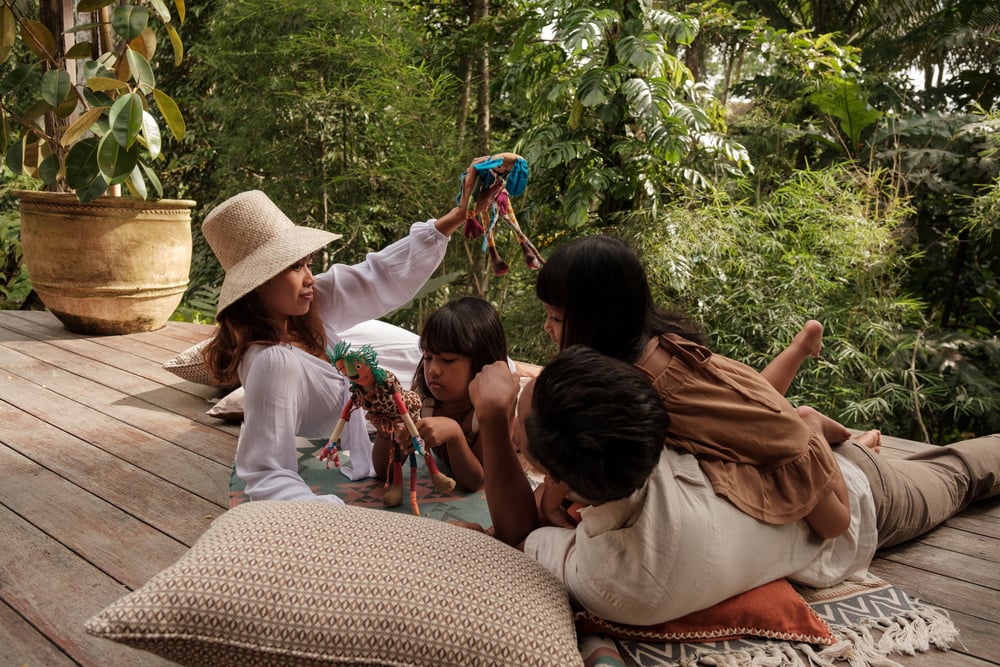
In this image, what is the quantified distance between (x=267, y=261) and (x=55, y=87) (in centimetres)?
206

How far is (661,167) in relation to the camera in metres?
3.84

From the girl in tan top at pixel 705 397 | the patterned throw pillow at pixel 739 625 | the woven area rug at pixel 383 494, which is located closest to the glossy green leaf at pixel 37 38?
the woven area rug at pixel 383 494

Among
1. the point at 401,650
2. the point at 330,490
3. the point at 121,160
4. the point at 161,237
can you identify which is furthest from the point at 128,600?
the point at 161,237

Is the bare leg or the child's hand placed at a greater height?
the bare leg

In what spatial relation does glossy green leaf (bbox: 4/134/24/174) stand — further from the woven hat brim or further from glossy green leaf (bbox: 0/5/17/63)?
the woven hat brim

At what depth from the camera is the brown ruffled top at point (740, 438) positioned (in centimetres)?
140

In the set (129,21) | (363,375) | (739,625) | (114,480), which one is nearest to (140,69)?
(129,21)

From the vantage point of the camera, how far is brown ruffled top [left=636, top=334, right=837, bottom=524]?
1400 millimetres

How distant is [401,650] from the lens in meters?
1.18

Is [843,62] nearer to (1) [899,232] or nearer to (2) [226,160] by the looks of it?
(1) [899,232]

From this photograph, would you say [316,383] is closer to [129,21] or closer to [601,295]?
[601,295]

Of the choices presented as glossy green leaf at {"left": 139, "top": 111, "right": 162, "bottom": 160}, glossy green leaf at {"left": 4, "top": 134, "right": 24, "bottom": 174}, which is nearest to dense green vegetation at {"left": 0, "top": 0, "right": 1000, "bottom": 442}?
glossy green leaf at {"left": 139, "top": 111, "right": 162, "bottom": 160}

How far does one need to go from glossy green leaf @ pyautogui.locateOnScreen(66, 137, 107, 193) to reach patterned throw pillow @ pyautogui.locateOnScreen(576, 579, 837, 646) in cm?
276

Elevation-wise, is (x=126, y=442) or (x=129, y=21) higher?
(x=129, y=21)
